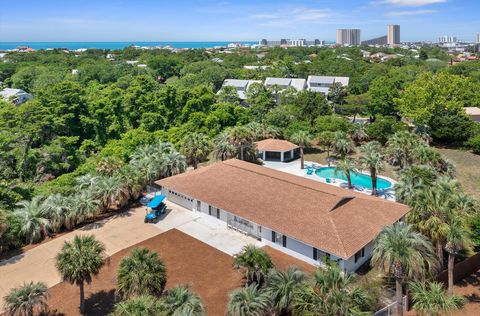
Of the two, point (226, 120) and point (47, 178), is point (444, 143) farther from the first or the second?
point (47, 178)

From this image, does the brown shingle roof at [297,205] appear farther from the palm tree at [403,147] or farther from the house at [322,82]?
the house at [322,82]

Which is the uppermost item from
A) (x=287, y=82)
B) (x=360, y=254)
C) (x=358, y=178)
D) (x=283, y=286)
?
(x=287, y=82)

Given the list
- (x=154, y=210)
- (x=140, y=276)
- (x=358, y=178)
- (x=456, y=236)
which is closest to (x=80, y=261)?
(x=140, y=276)

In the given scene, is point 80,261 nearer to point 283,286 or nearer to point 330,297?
point 283,286

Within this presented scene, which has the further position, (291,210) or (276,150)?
(276,150)

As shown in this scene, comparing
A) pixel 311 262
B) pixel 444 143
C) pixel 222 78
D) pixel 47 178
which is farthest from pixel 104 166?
pixel 222 78

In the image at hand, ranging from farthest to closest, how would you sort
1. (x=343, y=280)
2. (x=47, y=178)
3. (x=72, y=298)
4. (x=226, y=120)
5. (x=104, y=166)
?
(x=226, y=120) < (x=47, y=178) < (x=104, y=166) < (x=72, y=298) < (x=343, y=280)

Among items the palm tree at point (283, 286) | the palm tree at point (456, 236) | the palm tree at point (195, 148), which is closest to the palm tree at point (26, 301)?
the palm tree at point (283, 286)
